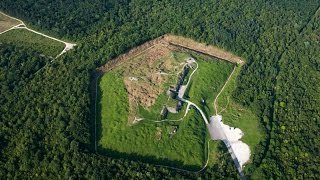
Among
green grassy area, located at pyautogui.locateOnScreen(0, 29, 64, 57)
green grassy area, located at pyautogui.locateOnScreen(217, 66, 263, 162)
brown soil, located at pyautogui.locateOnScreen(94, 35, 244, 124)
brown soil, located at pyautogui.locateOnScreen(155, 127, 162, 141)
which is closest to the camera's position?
brown soil, located at pyautogui.locateOnScreen(155, 127, 162, 141)

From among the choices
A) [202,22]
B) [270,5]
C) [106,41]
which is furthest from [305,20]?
[106,41]

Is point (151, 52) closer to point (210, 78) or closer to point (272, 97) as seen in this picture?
point (210, 78)

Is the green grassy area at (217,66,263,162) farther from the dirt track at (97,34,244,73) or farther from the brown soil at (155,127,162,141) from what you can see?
the brown soil at (155,127,162,141)

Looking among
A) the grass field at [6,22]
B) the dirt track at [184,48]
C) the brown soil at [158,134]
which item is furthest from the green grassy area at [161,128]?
the grass field at [6,22]

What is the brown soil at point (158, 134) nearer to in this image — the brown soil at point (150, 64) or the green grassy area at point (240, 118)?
the brown soil at point (150, 64)

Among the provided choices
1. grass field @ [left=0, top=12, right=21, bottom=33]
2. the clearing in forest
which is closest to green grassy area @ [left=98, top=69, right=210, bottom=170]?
the clearing in forest

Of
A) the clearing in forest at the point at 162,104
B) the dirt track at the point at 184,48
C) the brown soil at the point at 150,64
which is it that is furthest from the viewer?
the dirt track at the point at 184,48
